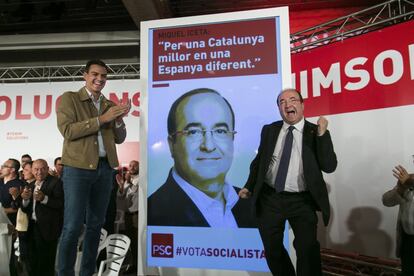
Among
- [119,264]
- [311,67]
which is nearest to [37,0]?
[311,67]

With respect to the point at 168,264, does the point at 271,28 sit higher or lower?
higher

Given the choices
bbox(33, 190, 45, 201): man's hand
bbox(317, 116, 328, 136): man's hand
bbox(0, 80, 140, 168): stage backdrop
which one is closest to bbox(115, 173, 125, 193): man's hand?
bbox(0, 80, 140, 168): stage backdrop

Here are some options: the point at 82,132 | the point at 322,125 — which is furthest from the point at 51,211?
the point at 322,125

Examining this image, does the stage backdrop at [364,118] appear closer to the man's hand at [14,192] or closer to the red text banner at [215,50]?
the red text banner at [215,50]

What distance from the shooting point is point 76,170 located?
7.47ft

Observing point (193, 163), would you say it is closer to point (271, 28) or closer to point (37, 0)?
point (271, 28)

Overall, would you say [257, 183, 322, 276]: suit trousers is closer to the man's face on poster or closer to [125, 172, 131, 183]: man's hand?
the man's face on poster

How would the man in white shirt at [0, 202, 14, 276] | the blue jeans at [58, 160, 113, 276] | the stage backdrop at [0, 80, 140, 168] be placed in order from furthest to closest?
the stage backdrop at [0, 80, 140, 168] → the man in white shirt at [0, 202, 14, 276] → the blue jeans at [58, 160, 113, 276]

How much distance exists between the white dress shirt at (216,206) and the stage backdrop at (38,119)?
3.59 meters

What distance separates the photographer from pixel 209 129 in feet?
8.00

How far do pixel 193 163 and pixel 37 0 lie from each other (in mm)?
6287

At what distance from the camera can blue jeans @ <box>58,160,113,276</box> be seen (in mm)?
2229

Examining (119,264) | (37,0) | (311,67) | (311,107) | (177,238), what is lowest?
(119,264)

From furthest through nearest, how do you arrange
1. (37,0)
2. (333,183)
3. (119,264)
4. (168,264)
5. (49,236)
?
(37,0) → (333,183) → (49,236) → (119,264) → (168,264)
